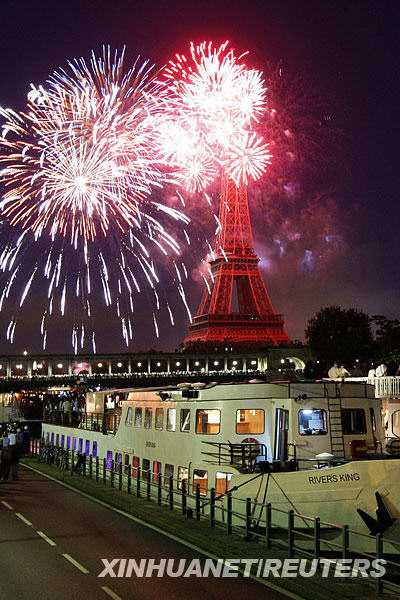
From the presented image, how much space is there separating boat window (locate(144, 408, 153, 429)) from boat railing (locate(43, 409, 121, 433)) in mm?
5631

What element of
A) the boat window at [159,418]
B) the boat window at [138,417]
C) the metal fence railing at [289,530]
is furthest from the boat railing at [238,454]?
the boat window at [138,417]

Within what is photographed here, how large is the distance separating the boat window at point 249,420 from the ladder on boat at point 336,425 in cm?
226

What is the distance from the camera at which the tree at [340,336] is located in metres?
106

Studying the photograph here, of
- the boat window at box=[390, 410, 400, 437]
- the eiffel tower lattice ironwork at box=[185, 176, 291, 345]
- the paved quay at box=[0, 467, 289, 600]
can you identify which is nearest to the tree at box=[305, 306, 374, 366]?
the eiffel tower lattice ironwork at box=[185, 176, 291, 345]

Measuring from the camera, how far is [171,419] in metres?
26.1

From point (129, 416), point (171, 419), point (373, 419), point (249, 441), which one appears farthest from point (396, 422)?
point (129, 416)

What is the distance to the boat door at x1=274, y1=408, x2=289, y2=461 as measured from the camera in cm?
2144

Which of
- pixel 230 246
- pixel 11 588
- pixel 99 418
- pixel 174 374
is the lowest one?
pixel 11 588

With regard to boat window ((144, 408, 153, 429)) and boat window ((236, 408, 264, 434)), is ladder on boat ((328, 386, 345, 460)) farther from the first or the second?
boat window ((144, 408, 153, 429))

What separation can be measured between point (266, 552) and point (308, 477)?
8.75 feet

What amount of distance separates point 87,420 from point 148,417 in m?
12.6

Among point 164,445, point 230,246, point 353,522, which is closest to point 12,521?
point 164,445

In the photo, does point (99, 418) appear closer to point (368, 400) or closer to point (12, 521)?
Answer: point (12, 521)

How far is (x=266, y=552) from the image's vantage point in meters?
15.8
